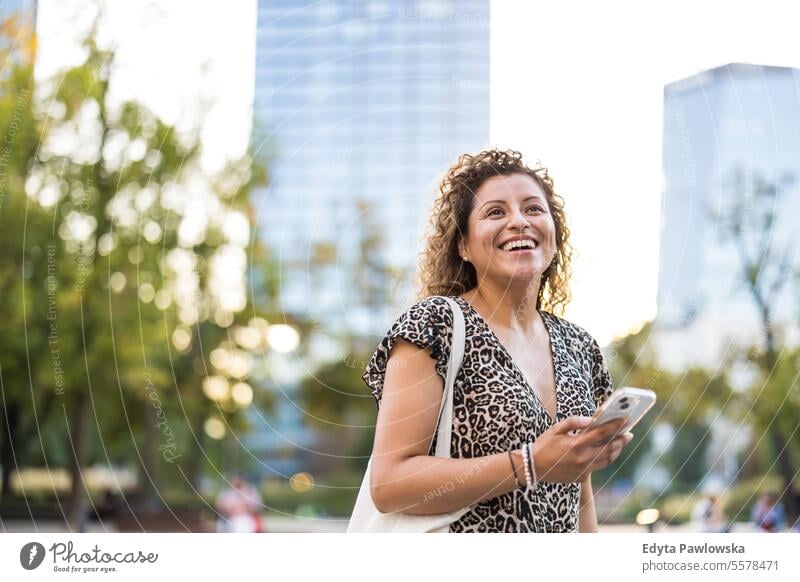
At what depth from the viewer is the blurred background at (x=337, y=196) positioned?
140 inches

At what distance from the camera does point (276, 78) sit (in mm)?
4160

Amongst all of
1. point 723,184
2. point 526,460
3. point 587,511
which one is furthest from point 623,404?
point 723,184

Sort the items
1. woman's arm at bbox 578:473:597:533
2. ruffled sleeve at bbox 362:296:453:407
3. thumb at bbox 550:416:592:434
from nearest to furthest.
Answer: thumb at bbox 550:416:592:434 < ruffled sleeve at bbox 362:296:453:407 < woman's arm at bbox 578:473:597:533

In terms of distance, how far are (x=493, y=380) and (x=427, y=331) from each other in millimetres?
190

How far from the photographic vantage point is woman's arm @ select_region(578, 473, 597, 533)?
249cm

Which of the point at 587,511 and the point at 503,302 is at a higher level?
the point at 503,302

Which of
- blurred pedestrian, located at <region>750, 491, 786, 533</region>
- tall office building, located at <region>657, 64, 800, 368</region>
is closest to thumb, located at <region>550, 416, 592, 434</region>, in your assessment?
tall office building, located at <region>657, 64, 800, 368</region>

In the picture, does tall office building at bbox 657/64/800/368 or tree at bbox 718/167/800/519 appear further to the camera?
tree at bbox 718/167/800/519

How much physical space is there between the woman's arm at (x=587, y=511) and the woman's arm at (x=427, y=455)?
44 centimetres

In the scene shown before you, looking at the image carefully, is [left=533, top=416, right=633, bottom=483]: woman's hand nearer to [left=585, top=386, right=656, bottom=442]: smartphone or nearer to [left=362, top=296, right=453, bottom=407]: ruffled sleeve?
[left=585, top=386, right=656, bottom=442]: smartphone

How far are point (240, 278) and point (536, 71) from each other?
26.4 feet

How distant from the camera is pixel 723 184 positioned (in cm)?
612

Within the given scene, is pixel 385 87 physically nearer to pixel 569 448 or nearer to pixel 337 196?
pixel 569 448
